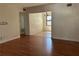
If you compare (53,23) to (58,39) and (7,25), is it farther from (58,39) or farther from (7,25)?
(7,25)

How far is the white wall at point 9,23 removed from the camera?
5.51m

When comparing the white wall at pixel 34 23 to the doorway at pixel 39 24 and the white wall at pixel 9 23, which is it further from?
the white wall at pixel 9 23

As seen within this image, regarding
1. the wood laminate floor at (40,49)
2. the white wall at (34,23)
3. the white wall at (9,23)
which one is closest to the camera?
the wood laminate floor at (40,49)

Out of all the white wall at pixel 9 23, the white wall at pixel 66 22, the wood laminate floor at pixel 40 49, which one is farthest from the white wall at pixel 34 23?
the wood laminate floor at pixel 40 49

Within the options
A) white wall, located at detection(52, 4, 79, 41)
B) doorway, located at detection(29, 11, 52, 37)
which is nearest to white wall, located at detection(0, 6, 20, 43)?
doorway, located at detection(29, 11, 52, 37)

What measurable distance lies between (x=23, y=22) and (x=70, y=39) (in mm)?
3342

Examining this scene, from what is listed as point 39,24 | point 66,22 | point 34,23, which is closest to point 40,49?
point 66,22

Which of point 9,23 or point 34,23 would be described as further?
point 34,23

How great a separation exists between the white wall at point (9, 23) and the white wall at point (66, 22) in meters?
1.93

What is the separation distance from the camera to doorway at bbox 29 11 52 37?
7992mm

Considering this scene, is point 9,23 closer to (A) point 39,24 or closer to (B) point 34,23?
(B) point 34,23

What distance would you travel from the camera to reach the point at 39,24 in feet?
30.5

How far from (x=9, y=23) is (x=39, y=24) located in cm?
370

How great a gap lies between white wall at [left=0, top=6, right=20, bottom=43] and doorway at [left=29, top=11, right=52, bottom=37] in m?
1.57
